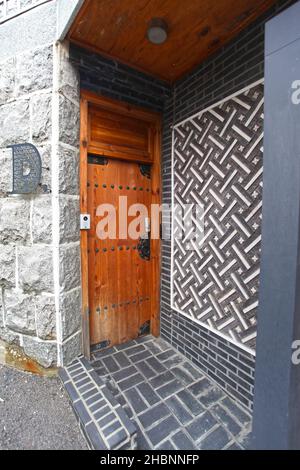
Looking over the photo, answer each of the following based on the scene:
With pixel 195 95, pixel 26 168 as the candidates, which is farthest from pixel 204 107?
pixel 26 168

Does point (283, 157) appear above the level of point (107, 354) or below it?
above

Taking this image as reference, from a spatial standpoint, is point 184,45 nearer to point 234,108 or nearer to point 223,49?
point 223,49

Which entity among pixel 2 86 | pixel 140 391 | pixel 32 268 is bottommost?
pixel 140 391

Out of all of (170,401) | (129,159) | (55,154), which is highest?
(129,159)

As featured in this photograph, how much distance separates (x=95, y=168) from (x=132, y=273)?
1247 millimetres

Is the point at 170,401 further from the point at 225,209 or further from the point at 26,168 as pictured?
the point at 26,168

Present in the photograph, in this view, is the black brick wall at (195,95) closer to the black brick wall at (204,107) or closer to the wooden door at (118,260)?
the black brick wall at (204,107)

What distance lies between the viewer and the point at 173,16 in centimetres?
167

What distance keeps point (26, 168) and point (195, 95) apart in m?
1.76

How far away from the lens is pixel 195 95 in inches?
86.2

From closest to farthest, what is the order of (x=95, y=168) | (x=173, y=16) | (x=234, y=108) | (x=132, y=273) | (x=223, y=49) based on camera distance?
(x=173, y=16) → (x=234, y=108) → (x=223, y=49) → (x=95, y=168) → (x=132, y=273)

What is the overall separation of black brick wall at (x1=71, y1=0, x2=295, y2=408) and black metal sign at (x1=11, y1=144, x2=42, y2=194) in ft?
2.69

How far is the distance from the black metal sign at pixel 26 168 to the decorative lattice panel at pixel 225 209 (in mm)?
1390

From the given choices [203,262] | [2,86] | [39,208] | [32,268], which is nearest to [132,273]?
[203,262]
